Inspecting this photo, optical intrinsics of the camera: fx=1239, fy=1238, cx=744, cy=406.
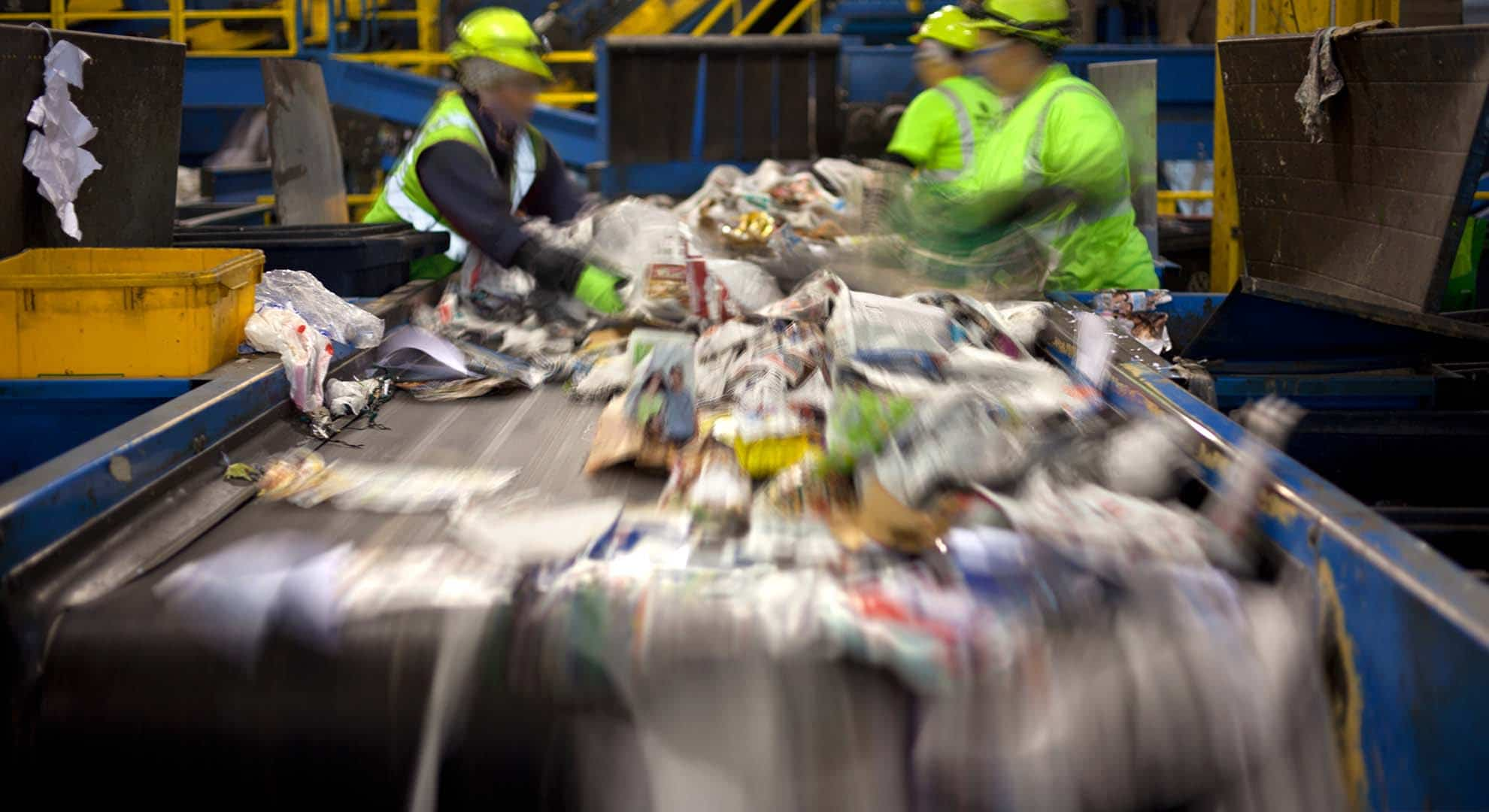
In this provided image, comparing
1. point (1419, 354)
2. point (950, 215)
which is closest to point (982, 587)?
point (950, 215)

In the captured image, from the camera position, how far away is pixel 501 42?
3812 millimetres

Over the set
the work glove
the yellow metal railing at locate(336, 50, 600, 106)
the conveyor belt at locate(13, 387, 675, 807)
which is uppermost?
the yellow metal railing at locate(336, 50, 600, 106)

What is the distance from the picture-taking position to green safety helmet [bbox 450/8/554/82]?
3.80 m

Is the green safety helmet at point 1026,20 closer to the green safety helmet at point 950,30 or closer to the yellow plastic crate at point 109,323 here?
the green safety helmet at point 950,30

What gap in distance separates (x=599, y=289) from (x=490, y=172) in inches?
23.6

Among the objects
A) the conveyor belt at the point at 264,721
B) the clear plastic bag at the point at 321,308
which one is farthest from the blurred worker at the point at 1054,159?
the conveyor belt at the point at 264,721

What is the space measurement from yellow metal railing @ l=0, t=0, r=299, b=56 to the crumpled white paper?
497 centimetres

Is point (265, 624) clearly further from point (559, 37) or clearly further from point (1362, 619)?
point (559, 37)

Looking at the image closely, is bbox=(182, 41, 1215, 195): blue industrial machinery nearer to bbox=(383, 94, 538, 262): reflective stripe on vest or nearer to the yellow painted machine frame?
the yellow painted machine frame

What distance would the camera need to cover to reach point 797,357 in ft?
7.64

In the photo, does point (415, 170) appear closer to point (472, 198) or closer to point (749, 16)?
point (472, 198)

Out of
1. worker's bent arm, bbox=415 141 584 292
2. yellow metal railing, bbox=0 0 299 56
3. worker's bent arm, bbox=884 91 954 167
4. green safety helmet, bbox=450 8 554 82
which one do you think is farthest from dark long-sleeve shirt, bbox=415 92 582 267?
yellow metal railing, bbox=0 0 299 56

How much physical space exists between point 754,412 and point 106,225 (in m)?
1.93

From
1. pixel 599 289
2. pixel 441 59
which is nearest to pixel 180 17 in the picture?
pixel 441 59
